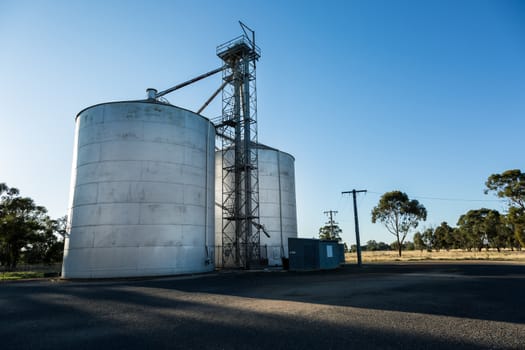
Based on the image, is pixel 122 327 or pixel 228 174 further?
pixel 228 174

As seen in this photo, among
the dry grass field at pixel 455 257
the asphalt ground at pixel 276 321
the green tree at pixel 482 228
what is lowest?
the dry grass field at pixel 455 257

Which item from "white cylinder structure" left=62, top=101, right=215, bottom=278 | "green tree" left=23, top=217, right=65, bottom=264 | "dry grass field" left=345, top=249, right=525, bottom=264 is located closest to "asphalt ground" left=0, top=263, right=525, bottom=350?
"white cylinder structure" left=62, top=101, right=215, bottom=278

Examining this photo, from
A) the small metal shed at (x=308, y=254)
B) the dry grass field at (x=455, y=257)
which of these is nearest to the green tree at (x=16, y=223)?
the small metal shed at (x=308, y=254)

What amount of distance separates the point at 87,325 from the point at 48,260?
197 ft

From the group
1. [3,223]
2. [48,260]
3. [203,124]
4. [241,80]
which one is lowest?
[48,260]

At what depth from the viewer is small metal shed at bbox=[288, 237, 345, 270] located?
97.6 feet

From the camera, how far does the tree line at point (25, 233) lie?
147ft

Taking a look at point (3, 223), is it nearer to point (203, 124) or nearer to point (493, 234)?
point (203, 124)

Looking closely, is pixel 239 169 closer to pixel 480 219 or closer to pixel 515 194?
pixel 515 194

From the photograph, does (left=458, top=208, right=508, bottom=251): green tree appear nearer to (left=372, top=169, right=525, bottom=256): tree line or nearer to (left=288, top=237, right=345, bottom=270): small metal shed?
(left=372, top=169, right=525, bottom=256): tree line

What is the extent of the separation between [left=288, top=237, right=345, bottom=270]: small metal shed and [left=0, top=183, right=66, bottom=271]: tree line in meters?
32.6

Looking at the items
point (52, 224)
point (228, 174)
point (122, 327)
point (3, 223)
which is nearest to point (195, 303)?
point (122, 327)

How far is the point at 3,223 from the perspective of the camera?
144 ft

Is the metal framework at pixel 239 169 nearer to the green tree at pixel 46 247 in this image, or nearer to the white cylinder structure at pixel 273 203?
the white cylinder structure at pixel 273 203
